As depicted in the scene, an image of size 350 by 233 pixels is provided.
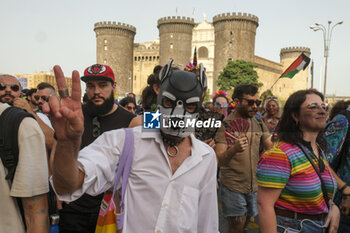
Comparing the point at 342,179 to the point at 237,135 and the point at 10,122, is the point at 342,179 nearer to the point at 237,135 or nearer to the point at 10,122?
the point at 237,135

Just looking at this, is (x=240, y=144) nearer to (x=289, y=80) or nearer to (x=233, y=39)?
(x=233, y=39)

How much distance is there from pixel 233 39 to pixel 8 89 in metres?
51.9

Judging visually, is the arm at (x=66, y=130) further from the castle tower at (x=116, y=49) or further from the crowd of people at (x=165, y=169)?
the castle tower at (x=116, y=49)

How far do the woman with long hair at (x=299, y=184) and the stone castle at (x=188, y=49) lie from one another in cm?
Answer: 4880

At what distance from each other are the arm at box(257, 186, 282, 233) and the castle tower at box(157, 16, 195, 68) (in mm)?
51967

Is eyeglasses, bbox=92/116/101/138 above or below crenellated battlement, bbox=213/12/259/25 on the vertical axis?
below

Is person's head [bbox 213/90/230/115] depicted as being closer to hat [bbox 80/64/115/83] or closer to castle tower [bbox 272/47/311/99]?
hat [bbox 80/64/115/83]

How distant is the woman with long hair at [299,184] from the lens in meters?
2.17

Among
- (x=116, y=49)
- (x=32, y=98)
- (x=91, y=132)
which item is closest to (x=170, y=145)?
(x=91, y=132)

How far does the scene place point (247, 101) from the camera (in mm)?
3912

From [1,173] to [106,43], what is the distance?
2312 inches

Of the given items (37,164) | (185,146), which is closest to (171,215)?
(185,146)

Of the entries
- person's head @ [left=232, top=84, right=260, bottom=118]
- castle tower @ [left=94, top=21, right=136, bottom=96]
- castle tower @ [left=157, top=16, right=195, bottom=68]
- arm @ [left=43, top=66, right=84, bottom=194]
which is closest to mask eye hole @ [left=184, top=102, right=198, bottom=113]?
arm @ [left=43, top=66, right=84, bottom=194]

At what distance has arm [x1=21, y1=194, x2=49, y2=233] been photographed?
5.91ft
